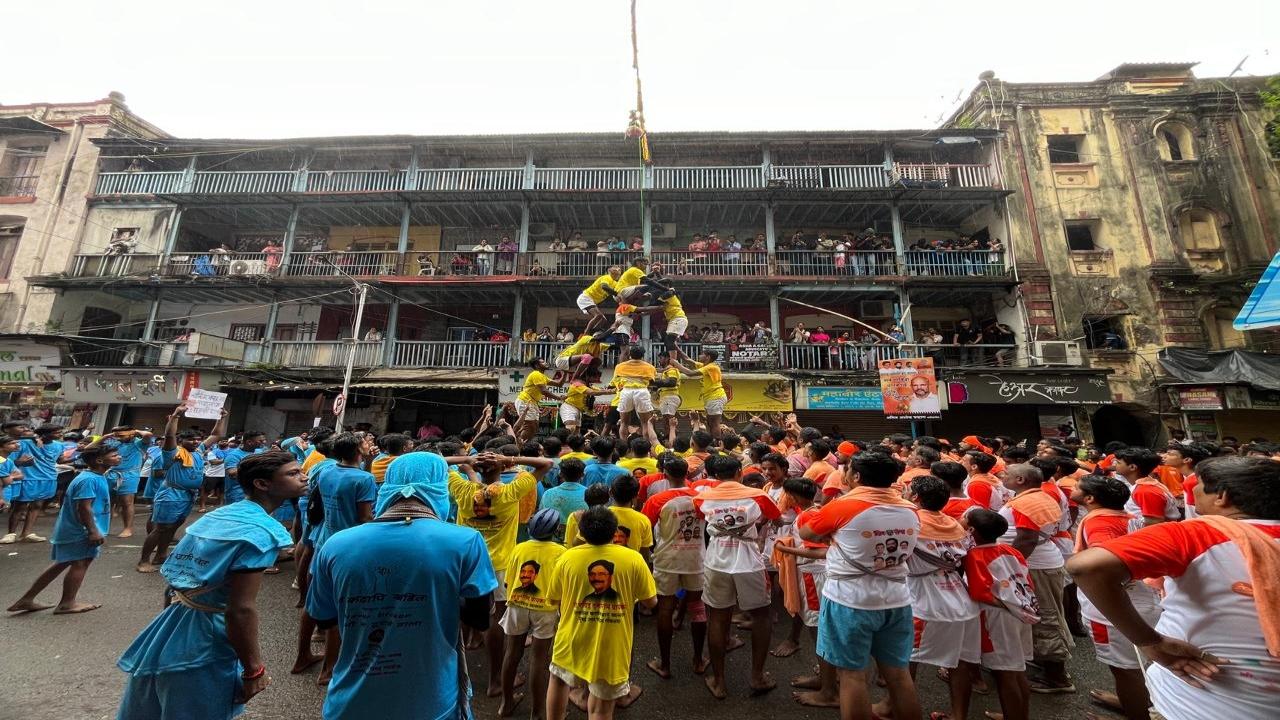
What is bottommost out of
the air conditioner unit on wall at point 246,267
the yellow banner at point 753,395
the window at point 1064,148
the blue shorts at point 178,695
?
the blue shorts at point 178,695

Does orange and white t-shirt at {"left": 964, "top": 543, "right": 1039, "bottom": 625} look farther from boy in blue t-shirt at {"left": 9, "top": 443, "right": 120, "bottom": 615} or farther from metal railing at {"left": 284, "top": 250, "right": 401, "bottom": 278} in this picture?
metal railing at {"left": 284, "top": 250, "right": 401, "bottom": 278}

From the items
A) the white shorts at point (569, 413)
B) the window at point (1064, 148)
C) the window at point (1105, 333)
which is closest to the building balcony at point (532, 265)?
the window at point (1105, 333)

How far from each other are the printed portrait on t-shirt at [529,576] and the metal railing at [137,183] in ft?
75.2

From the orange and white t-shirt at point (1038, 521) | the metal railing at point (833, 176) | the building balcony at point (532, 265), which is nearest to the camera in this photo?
the orange and white t-shirt at point (1038, 521)

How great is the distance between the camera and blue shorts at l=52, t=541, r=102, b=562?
538 centimetres

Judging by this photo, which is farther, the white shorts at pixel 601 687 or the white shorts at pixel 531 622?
the white shorts at pixel 531 622

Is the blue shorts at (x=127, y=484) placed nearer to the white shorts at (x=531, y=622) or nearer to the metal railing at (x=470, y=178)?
the white shorts at (x=531, y=622)

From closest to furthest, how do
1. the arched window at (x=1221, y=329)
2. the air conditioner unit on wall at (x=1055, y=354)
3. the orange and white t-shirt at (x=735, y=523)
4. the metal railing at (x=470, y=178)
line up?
the orange and white t-shirt at (x=735, y=523) < the air conditioner unit on wall at (x=1055, y=354) < the arched window at (x=1221, y=329) < the metal railing at (x=470, y=178)

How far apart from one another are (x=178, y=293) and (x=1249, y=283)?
1409 inches

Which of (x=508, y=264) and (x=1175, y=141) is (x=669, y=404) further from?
(x=1175, y=141)

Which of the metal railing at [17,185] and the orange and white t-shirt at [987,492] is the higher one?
the metal railing at [17,185]

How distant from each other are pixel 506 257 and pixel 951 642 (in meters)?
16.7

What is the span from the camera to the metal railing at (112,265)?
17.5 metres

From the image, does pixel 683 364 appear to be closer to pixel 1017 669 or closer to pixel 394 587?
pixel 1017 669
